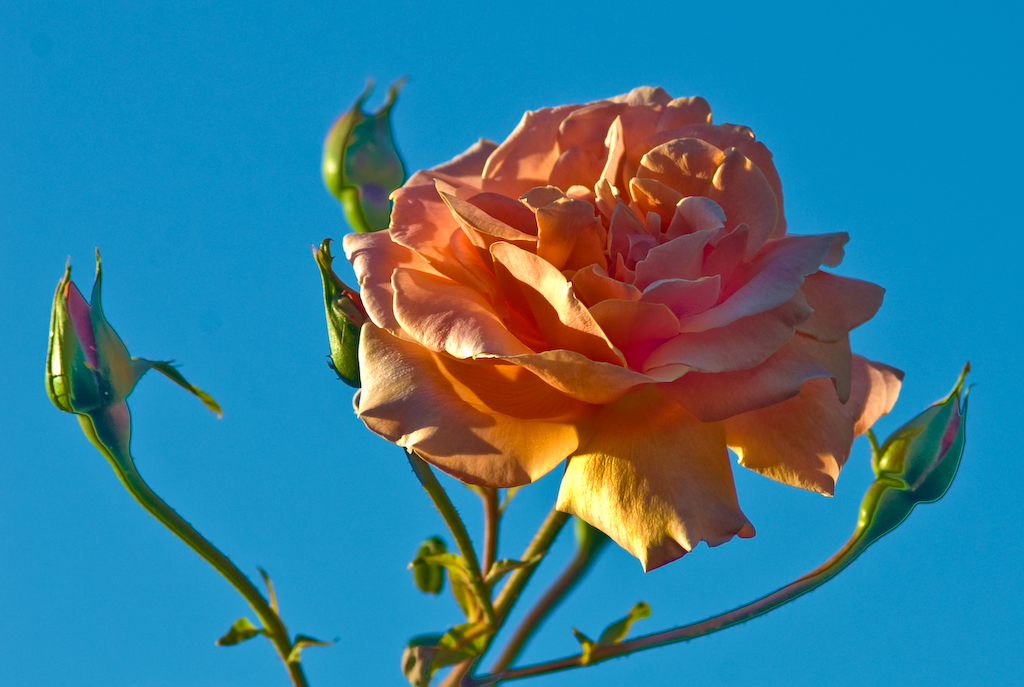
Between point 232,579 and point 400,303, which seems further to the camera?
point 232,579

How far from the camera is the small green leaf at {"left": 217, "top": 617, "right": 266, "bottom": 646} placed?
21.0 inches

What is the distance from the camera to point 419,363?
391 mm

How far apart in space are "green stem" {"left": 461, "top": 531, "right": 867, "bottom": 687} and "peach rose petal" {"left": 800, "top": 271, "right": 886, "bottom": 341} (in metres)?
0.14

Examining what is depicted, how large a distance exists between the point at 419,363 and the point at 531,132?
14 cm

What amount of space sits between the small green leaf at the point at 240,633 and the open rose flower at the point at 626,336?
236mm

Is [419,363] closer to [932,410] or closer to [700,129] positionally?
[700,129]

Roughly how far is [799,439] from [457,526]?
18 centimetres

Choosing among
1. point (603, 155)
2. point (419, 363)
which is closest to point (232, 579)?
point (419, 363)

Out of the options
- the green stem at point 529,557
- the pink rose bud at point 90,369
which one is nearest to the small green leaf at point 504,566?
the green stem at point 529,557

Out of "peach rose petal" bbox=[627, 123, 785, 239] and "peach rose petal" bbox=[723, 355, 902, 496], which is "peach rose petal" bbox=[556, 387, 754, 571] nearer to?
"peach rose petal" bbox=[723, 355, 902, 496]

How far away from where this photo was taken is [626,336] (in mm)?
376

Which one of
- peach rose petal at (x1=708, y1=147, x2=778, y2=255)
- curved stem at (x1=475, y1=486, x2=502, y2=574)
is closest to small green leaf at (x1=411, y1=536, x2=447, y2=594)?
curved stem at (x1=475, y1=486, x2=502, y2=574)

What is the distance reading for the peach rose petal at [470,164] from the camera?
0.48m

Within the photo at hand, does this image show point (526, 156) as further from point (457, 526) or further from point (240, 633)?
point (240, 633)
